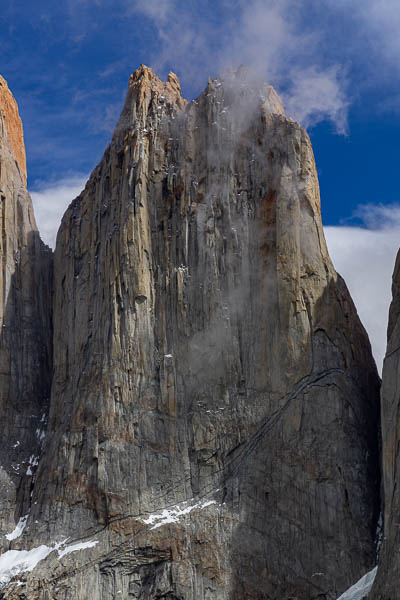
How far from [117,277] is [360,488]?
1571cm

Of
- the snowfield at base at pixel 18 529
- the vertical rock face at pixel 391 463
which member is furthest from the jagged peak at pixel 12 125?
the vertical rock face at pixel 391 463

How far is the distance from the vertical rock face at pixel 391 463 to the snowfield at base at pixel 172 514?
30.3 feet

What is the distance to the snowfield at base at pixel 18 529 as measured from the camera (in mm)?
59750

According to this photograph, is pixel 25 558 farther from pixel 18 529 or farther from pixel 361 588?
pixel 361 588

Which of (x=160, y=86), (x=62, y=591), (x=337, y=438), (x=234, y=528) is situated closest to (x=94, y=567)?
(x=62, y=591)

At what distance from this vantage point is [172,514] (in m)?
57.6

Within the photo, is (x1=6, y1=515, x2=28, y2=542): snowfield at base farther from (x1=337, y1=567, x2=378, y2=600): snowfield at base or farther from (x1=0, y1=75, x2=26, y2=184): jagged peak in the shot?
(x1=0, y1=75, x2=26, y2=184): jagged peak

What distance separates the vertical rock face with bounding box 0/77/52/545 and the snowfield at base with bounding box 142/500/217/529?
285 inches

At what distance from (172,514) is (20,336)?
1440cm

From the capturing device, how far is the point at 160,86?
67.9 m

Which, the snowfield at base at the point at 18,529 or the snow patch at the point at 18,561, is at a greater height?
the snowfield at base at the point at 18,529

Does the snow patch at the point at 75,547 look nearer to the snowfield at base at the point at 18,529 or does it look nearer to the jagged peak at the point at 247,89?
the snowfield at base at the point at 18,529

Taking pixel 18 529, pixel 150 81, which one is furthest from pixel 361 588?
pixel 150 81

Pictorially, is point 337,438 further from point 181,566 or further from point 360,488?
point 181,566
